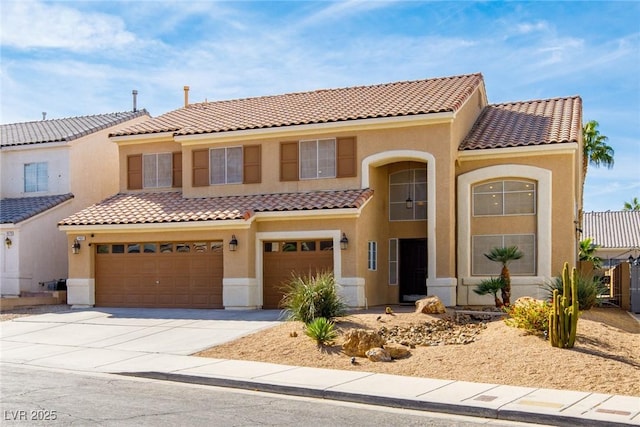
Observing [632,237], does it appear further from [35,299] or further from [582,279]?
[35,299]

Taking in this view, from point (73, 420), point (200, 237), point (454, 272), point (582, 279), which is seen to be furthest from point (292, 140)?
point (73, 420)

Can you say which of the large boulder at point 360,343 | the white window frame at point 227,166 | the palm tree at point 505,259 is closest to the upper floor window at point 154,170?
the white window frame at point 227,166

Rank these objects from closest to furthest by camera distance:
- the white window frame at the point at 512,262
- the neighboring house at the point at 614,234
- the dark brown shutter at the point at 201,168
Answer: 1. the white window frame at the point at 512,262
2. the dark brown shutter at the point at 201,168
3. the neighboring house at the point at 614,234

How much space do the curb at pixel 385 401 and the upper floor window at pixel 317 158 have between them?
41.0 ft

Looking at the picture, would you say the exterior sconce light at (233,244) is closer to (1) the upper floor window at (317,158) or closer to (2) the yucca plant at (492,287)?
(1) the upper floor window at (317,158)

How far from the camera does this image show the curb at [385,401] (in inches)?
388

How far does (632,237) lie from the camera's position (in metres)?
48.8

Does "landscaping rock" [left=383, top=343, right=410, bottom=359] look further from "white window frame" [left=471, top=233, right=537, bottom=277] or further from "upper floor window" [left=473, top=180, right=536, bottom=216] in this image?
"upper floor window" [left=473, top=180, right=536, bottom=216]

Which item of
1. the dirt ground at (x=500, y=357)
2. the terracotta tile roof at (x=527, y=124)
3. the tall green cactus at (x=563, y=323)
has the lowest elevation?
the dirt ground at (x=500, y=357)

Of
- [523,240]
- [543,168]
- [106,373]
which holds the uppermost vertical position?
[543,168]

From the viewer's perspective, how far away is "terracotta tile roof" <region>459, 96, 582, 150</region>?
24.4 meters

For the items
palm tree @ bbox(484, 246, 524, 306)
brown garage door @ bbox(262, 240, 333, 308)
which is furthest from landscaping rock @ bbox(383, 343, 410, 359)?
brown garage door @ bbox(262, 240, 333, 308)

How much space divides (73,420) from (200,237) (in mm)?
14759

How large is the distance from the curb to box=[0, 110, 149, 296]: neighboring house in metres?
16.3
